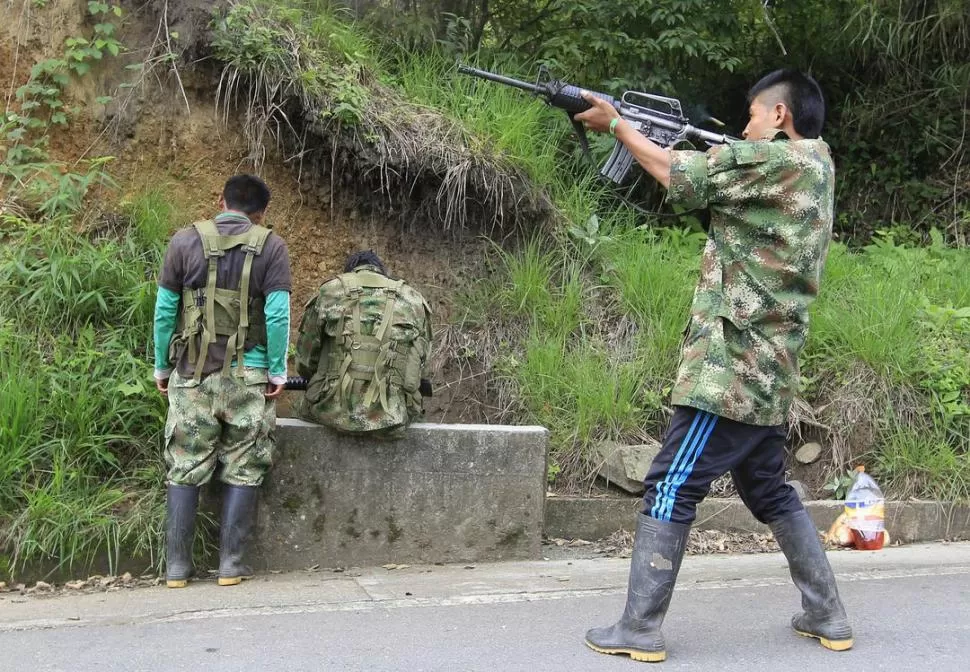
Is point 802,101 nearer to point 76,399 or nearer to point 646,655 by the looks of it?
point 646,655

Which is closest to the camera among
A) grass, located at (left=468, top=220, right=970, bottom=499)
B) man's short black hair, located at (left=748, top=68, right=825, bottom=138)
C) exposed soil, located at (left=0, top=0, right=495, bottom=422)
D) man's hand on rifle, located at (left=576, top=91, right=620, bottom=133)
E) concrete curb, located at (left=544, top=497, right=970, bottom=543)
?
man's short black hair, located at (left=748, top=68, right=825, bottom=138)

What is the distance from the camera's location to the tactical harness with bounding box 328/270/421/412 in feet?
14.8

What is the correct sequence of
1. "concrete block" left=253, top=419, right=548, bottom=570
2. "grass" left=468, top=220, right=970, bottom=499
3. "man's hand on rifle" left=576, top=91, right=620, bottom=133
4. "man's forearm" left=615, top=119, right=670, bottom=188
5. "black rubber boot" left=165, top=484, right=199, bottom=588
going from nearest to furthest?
"man's forearm" left=615, top=119, right=670, bottom=188, "man's hand on rifle" left=576, top=91, right=620, bottom=133, "black rubber boot" left=165, top=484, right=199, bottom=588, "concrete block" left=253, top=419, right=548, bottom=570, "grass" left=468, top=220, right=970, bottom=499

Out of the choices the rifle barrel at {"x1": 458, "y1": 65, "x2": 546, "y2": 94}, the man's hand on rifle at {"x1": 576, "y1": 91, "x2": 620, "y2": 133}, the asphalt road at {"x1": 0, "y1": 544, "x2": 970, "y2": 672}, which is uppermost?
the rifle barrel at {"x1": 458, "y1": 65, "x2": 546, "y2": 94}

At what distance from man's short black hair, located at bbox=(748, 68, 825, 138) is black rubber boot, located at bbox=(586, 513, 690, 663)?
150 centimetres

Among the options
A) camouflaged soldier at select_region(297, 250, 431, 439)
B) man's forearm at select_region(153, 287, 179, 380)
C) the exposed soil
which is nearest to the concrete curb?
the exposed soil

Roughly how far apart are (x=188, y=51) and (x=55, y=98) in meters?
0.85

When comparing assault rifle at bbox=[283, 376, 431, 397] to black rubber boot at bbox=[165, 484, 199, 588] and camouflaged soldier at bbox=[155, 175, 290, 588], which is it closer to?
camouflaged soldier at bbox=[155, 175, 290, 588]

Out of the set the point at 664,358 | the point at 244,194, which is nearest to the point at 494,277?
the point at 664,358

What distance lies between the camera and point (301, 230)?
6172 mm

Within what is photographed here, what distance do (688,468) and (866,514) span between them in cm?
251

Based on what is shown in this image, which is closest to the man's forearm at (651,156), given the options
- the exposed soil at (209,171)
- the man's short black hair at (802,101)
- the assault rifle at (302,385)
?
the man's short black hair at (802,101)

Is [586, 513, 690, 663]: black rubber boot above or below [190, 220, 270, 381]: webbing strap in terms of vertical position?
below

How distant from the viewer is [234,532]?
169 inches
